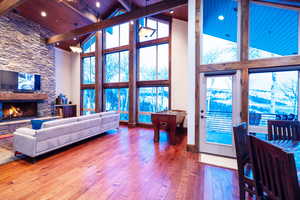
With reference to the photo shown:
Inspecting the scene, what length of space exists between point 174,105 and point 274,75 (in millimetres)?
3241

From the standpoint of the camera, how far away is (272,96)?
3.00 m

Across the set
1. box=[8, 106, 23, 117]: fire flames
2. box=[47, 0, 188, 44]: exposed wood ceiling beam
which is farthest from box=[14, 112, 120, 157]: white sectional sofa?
box=[8, 106, 23, 117]: fire flames

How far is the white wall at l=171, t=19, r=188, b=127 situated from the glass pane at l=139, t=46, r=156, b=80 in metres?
0.94

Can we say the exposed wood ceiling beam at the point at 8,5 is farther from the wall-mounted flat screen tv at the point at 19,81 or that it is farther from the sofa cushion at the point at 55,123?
the sofa cushion at the point at 55,123

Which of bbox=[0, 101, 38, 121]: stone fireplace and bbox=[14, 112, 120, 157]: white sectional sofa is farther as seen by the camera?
bbox=[0, 101, 38, 121]: stone fireplace

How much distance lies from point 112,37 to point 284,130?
7.57m

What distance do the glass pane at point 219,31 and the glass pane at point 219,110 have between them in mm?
543

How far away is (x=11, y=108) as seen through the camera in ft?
18.5

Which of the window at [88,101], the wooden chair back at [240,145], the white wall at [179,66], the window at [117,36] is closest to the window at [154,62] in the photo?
the white wall at [179,66]

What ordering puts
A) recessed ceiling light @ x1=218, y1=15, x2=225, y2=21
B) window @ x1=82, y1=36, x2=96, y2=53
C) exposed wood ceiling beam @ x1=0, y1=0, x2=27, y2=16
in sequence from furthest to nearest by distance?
window @ x1=82, y1=36, x2=96, y2=53
exposed wood ceiling beam @ x1=0, y1=0, x2=27, y2=16
recessed ceiling light @ x1=218, y1=15, x2=225, y2=21

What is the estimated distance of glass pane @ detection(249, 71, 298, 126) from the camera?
2.89 metres

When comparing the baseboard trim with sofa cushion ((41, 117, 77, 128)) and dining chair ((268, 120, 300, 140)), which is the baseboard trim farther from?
sofa cushion ((41, 117, 77, 128))

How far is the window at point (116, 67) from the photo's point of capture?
682 centimetres

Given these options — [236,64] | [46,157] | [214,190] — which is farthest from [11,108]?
[236,64]
